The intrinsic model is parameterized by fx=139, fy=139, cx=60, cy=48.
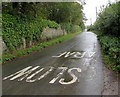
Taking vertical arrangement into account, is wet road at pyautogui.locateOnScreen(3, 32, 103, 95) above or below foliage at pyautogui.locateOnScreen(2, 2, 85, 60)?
below

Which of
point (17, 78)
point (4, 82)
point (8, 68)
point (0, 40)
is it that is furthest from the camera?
point (0, 40)

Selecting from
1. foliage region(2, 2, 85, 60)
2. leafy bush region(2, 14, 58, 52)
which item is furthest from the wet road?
foliage region(2, 2, 85, 60)

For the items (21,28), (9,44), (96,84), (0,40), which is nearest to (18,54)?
(9,44)

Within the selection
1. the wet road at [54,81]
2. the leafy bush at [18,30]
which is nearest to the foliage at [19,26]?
the leafy bush at [18,30]

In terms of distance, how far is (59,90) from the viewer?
4582 millimetres

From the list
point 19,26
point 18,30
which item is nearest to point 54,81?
point 18,30

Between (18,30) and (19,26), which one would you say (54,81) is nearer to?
(18,30)

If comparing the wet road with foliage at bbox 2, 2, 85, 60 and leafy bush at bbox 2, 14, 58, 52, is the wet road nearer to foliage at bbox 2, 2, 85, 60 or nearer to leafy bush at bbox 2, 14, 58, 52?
leafy bush at bbox 2, 14, 58, 52

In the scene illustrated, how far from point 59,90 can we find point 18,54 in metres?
6.36

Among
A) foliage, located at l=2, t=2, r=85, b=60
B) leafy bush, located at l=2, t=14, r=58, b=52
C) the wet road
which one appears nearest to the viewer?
the wet road

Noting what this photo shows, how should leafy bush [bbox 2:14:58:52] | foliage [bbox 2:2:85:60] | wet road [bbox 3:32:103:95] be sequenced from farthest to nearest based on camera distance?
1. foliage [bbox 2:2:85:60]
2. leafy bush [bbox 2:14:58:52]
3. wet road [bbox 3:32:103:95]

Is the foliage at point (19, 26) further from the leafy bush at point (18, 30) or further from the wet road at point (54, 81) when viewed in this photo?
the wet road at point (54, 81)

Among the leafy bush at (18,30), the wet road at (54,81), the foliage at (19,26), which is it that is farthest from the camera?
the foliage at (19,26)

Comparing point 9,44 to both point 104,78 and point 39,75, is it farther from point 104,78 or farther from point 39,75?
point 104,78
